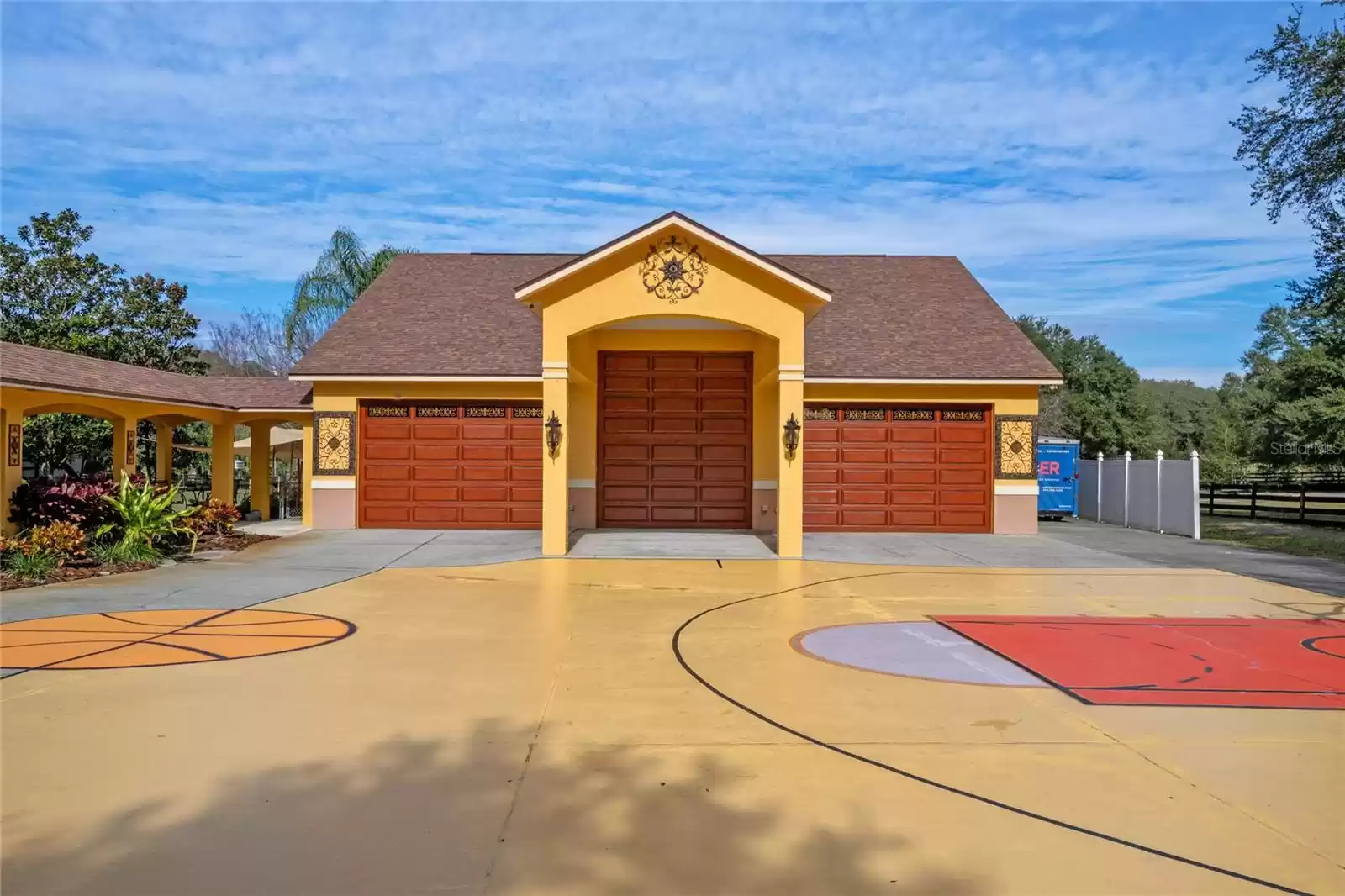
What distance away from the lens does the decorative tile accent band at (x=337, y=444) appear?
19.0 meters

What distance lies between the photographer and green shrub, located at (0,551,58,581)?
11.9 meters

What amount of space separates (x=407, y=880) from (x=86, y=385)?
536 inches

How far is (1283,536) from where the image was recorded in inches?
794

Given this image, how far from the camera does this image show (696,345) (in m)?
19.0

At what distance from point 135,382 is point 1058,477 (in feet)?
67.5

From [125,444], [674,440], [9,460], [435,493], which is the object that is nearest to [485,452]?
[435,493]

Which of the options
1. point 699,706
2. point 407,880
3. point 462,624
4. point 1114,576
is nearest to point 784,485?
point 1114,576

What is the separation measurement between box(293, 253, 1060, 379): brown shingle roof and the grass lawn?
211 inches

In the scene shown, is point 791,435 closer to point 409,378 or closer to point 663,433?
point 663,433

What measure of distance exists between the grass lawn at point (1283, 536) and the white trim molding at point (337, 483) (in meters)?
A: 18.0

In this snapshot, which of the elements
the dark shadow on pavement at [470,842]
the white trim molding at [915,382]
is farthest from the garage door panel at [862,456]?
the dark shadow on pavement at [470,842]

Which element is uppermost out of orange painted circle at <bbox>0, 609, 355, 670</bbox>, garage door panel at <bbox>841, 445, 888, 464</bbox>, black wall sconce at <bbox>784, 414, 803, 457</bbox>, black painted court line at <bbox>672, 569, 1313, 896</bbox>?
black wall sconce at <bbox>784, 414, 803, 457</bbox>

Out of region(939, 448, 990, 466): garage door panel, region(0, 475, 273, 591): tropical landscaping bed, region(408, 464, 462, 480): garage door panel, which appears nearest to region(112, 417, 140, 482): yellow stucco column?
region(0, 475, 273, 591): tropical landscaping bed

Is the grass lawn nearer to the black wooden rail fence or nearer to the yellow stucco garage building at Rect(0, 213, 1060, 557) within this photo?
the black wooden rail fence
